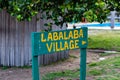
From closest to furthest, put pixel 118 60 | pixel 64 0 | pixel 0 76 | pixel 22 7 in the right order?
pixel 64 0
pixel 22 7
pixel 0 76
pixel 118 60

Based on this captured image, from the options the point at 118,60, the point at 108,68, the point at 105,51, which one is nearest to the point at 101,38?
the point at 105,51

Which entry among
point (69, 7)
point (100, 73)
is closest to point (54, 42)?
point (69, 7)

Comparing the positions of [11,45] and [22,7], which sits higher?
[22,7]

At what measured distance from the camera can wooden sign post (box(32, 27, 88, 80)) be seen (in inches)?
182

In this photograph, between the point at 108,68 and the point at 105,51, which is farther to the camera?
the point at 105,51

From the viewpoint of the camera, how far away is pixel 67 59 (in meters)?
9.57

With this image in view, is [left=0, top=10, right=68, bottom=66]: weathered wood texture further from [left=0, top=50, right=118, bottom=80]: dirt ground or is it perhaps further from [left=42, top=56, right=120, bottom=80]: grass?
[left=42, top=56, right=120, bottom=80]: grass

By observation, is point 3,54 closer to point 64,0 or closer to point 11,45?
point 11,45

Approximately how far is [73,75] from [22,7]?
2.37m

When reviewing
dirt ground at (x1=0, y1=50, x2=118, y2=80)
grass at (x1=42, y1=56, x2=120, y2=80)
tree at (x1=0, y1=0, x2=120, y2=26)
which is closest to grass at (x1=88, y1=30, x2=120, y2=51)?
dirt ground at (x1=0, y1=50, x2=118, y2=80)

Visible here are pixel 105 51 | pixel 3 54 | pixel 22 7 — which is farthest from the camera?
pixel 105 51

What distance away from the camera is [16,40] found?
28.4ft

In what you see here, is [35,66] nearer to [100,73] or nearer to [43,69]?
[100,73]

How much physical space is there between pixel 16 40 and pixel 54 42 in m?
4.03
